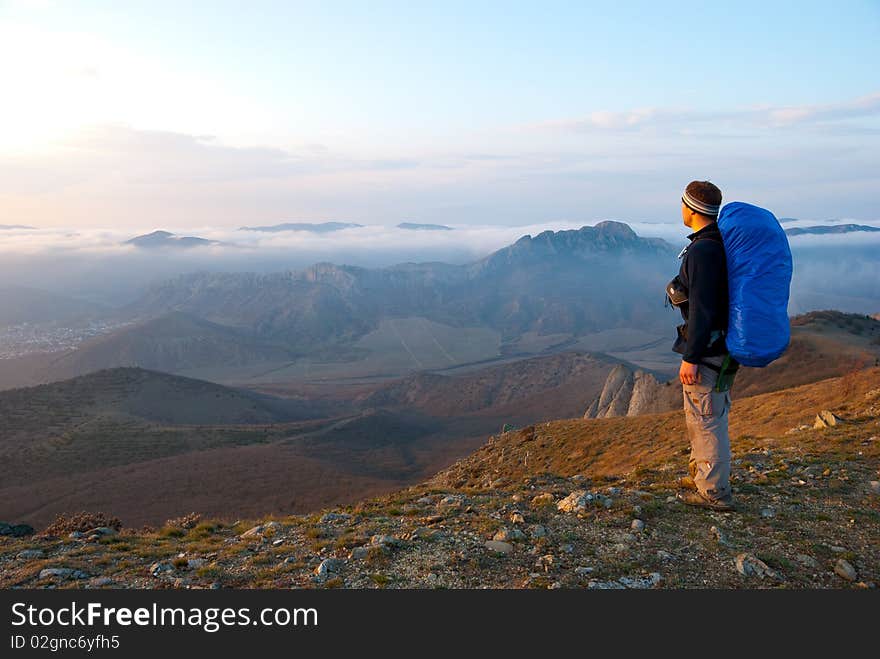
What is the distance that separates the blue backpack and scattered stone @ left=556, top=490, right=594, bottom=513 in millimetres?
2614

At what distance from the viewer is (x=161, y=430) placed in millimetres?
55062

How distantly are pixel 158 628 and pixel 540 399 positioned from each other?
297 feet

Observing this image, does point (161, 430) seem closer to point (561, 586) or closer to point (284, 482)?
point (284, 482)

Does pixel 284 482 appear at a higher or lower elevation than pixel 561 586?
lower

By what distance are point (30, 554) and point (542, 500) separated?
6613 mm

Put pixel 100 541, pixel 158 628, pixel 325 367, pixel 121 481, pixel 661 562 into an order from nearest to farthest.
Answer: pixel 158 628 < pixel 661 562 < pixel 100 541 < pixel 121 481 < pixel 325 367

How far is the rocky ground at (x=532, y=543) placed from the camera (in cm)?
502

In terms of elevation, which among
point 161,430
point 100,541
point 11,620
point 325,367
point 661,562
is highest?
point 11,620

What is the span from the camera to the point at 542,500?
24.3 ft

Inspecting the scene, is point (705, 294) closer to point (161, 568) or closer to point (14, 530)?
point (161, 568)

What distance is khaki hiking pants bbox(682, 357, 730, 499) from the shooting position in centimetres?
605


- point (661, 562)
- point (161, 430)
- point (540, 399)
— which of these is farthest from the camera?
point (540, 399)

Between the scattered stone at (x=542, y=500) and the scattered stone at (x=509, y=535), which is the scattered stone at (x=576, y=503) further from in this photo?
the scattered stone at (x=509, y=535)

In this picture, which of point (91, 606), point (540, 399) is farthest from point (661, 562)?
point (540, 399)
